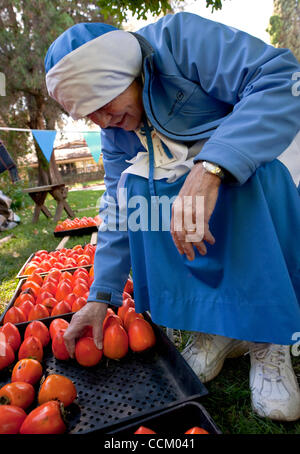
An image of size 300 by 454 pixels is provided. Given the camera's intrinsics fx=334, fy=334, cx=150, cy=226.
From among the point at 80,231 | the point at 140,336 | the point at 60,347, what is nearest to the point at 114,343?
the point at 140,336

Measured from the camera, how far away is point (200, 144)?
130 cm

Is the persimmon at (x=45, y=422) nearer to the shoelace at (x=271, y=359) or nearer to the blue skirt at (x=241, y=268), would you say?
the blue skirt at (x=241, y=268)

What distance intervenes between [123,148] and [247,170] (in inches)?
30.5

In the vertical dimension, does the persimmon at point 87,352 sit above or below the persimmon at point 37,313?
above

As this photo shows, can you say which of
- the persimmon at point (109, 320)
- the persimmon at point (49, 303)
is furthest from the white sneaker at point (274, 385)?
the persimmon at point (49, 303)

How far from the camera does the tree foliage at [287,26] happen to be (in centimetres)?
2167

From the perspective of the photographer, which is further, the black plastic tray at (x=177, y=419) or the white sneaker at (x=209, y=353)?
the white sneaker at (x=209, y=353)

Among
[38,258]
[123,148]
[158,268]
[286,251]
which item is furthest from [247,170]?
[38,258]

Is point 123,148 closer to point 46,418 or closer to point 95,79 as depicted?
point 95,79

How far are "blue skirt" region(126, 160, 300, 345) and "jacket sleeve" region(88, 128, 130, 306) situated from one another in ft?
0.76

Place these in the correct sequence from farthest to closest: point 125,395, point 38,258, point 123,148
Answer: point 38,258
point 123,148
point 125,395

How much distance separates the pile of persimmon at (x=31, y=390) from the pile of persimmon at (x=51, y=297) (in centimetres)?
14

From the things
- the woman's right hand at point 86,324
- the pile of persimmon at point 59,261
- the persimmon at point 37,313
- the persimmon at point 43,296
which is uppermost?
the woman's right hand at point 86,324

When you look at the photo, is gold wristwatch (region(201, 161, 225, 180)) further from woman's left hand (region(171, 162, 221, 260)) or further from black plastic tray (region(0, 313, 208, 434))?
black plastic tray (region(0, 313, 208, 434))
